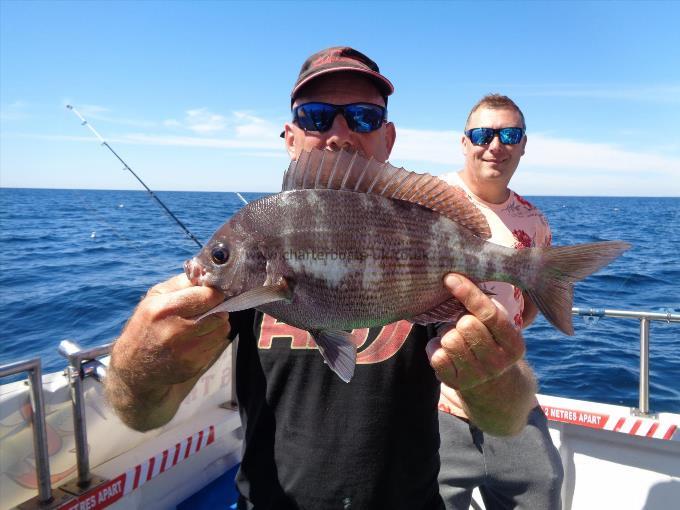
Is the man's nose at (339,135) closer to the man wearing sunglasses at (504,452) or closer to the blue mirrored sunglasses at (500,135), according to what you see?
the man wearing sunglasses at (504,452)

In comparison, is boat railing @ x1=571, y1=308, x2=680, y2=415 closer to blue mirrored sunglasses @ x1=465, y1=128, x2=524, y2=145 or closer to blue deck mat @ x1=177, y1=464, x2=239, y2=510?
blue mirrored sunglasses @ x1=465, y1=128, x2=524, y2=145

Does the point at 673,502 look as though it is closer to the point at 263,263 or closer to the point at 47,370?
the point at 263,263

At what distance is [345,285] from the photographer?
6.59 feet

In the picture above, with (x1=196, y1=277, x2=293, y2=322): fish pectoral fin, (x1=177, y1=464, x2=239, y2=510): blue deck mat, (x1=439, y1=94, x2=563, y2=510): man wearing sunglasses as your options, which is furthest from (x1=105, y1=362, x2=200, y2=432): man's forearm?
(x1=177, y1=464, x2=239, y2=510): blue deck mat

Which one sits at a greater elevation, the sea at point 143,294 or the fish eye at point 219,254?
the fish eye at point 219,254

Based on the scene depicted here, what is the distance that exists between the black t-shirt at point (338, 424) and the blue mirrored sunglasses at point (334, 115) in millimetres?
1073

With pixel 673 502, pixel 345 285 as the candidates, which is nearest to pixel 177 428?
pixel 345 285

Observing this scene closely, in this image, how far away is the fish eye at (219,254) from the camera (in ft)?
6.66

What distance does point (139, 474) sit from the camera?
3875 millimetres

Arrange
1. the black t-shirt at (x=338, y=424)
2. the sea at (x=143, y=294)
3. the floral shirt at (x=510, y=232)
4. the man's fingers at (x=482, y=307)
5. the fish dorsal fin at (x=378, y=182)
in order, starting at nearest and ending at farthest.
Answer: the man's fingers at (x=482, y=307)
the fish dorsal fin at (x=378, y=182)
the black t-shirt at (x=338, y=424)
the floral shirt at (x=510, y=232)
the sea at (x=143, y=294)

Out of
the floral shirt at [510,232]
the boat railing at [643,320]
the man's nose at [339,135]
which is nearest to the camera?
the man's nose at [339,135]

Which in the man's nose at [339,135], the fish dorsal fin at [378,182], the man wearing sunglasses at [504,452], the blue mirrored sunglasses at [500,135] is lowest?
the man wearing sunglasses at [504,452]

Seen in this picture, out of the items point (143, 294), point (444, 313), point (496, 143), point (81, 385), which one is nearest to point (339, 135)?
point (444, 313)

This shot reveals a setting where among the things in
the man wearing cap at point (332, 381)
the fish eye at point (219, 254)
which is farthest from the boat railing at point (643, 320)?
the fish eye at point (219, 254)
